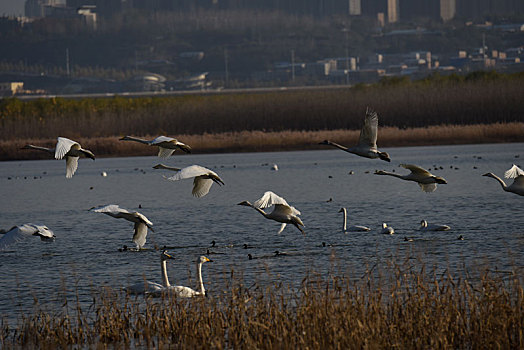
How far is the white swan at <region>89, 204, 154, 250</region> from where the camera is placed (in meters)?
13.7

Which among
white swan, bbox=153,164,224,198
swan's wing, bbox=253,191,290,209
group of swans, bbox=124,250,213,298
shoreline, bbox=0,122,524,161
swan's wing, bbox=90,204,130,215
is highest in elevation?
white swan, bbox=153,164,224,198

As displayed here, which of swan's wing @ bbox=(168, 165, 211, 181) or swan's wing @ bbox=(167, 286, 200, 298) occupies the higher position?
swan's wing @ bbox=(168, 165, 211, 181)

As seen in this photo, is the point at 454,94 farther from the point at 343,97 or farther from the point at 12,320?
the point at 12,320

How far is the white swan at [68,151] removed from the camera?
572 inches

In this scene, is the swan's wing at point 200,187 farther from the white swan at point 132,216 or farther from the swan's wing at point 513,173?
the swan's wing at point 513,173

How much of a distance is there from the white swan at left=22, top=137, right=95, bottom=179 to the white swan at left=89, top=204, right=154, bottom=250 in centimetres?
75

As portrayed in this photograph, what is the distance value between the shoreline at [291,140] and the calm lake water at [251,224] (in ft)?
10.7

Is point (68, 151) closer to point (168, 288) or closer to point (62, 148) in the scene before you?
point (62, 148)

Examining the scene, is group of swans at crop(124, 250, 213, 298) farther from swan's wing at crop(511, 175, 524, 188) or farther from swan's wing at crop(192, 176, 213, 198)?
swan's wing at crop(511, 175, 524, 188)

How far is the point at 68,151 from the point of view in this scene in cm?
1510

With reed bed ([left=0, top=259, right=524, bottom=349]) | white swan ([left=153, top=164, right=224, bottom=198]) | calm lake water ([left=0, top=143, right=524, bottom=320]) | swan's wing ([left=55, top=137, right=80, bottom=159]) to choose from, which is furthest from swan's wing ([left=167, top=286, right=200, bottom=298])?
swan's wing ([left=55, top=137, right=80, bottom=159])

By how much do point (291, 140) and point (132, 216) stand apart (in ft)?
139

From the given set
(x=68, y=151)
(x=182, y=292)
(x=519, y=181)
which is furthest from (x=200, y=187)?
(x=519, y=181)

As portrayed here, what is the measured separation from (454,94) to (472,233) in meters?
40.7
